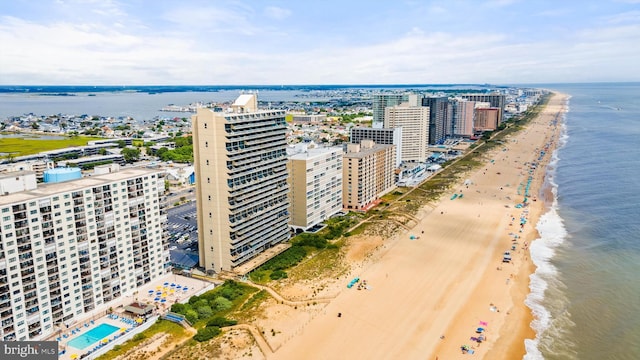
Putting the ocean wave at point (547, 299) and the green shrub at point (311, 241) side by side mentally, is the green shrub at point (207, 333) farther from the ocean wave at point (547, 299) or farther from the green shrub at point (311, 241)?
the ocean wave at point (547, 299)

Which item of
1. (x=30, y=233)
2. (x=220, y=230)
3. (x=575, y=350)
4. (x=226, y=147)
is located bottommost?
(x=575, y=350)

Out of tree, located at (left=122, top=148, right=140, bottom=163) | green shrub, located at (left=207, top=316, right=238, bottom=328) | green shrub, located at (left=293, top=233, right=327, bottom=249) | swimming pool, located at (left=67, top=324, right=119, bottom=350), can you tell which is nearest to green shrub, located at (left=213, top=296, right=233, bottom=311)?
green shrub, located at (left=207, top=316, right=238, bottom=328)

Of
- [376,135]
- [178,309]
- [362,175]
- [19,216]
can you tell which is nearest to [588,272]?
[362,175]

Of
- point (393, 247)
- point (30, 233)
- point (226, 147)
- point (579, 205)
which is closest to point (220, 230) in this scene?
point (226, 147)

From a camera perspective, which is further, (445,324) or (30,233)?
(445,324)

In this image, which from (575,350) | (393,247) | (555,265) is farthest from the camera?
(393,247)

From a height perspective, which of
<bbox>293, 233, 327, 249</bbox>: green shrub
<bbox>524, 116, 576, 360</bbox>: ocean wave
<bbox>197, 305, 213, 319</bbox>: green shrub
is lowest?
<bbox>524, 116, 576, 360</bbox>: ocean wave

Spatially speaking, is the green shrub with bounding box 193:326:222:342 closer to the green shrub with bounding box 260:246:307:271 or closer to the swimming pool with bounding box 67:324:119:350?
the swimming pool with bounding box 67:324:119:350

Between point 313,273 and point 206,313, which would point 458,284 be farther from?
point 206,313
